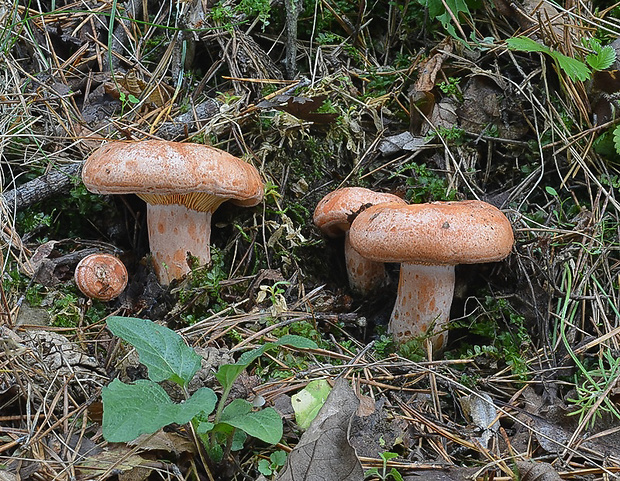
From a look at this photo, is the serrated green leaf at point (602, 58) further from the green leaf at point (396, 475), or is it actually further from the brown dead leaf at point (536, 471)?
the green leaf at point (396, 475)

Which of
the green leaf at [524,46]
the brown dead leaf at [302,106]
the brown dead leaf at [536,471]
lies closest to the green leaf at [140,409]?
the brown dead leaf at [536,471]

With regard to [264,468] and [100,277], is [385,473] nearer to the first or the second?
[264,468]

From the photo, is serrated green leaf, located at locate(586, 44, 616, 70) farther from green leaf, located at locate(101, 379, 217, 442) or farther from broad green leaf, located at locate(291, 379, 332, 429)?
green leaf, located at locate(101, 379, 217, 442)

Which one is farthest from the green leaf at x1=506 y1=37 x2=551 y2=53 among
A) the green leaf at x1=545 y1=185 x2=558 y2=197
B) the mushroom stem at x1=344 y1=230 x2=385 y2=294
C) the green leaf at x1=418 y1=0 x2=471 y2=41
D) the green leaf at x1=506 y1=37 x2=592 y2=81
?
the mushroom stem at x1=344 y1=230 x2=385 y2=294

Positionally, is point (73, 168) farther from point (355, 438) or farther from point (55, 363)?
point (355, 438)

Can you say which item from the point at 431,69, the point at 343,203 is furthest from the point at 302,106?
the point at 431,69

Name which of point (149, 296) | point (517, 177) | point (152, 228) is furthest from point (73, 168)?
point (517, 177)
